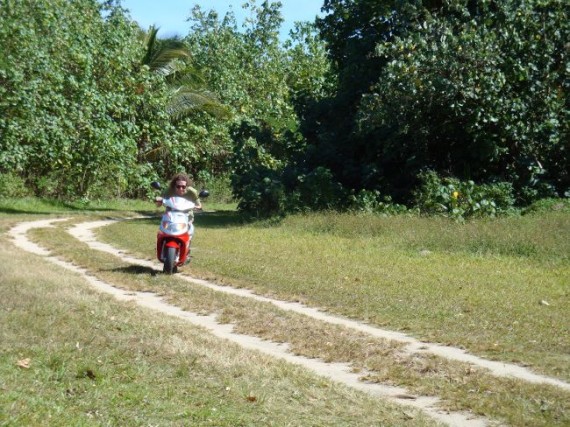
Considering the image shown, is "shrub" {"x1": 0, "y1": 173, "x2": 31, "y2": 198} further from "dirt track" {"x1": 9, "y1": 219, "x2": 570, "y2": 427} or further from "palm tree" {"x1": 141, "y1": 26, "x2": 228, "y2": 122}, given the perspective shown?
"dirt track" {"x1": 9, "y1": 219, "x2": 570, "y2": 427}

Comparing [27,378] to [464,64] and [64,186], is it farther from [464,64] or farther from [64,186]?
[64,186]

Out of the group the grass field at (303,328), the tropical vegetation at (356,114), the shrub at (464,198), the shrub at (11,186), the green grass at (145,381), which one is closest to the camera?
the green grass at (145,381)

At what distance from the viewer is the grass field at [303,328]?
613 centimetres

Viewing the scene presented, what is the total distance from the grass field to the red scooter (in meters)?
0.42

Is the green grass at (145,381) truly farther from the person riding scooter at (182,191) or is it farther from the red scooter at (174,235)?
the person riding scooter at (182,191)

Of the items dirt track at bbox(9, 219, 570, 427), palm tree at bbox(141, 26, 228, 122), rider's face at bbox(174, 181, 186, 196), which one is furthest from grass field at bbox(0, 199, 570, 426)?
palm tree at bbox(141, 26, 228, 122)

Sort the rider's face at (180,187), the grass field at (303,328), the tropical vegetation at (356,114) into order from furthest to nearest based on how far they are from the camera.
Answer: the tropical vegetation at (356,114) < the rider's face at (180,187) < the grass field at (303,328)

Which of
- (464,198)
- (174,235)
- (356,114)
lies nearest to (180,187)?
(174,235)

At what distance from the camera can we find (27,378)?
6375 millimetres

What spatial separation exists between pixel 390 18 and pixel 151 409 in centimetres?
2061

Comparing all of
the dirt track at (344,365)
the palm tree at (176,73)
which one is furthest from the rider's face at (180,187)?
the palm tree at (176,73)

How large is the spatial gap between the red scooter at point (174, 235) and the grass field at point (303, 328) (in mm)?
423

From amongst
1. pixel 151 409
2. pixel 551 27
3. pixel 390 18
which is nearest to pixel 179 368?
pixel 151 409

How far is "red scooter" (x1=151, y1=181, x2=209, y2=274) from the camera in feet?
44.7
